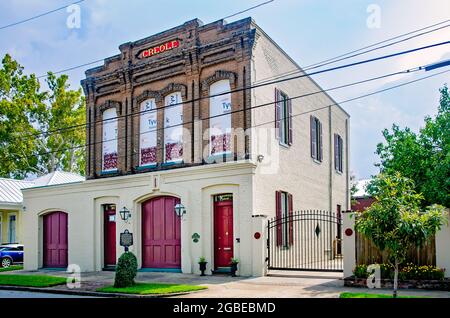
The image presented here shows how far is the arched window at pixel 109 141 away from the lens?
2288 cm

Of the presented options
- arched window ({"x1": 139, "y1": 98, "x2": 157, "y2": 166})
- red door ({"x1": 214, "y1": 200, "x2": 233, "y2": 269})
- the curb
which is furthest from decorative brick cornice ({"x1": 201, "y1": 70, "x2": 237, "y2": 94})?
the curb

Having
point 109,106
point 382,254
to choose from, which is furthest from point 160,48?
point 382,254

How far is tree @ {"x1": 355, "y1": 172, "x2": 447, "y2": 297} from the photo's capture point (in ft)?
38.1

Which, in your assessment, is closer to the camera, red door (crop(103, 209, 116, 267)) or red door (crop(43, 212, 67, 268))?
red door (crop(103, 209, 116, 267))

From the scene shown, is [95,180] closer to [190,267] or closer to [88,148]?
[88,148]

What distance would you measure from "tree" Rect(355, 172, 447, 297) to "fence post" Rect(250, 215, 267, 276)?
566 cm

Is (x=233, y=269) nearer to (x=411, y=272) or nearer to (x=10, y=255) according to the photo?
(x=411, y=272)

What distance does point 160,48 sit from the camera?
69.8ft

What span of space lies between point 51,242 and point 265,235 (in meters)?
11.9

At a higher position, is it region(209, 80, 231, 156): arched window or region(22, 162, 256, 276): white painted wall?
region(209, 80, 231, 156): arched window

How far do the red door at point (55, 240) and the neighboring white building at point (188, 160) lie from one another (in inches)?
1.9

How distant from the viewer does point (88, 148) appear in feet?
77.6

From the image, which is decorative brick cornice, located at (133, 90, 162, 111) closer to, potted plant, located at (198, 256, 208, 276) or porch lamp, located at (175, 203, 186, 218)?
porch lamp, located at (175, 203, 186, 218)
